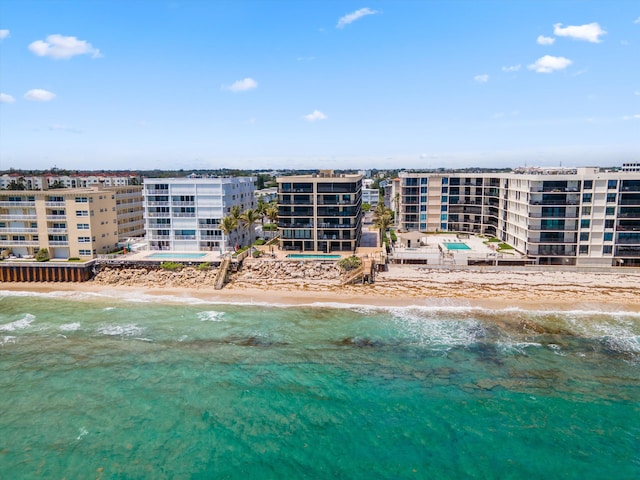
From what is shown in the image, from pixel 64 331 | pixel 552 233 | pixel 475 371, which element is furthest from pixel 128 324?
pixel 552 233

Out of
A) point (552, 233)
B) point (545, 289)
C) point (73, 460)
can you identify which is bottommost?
point (73, 460)

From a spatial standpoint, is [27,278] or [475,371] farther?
[27,278]

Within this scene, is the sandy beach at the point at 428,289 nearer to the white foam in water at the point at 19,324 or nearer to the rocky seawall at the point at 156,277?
the rocky seawall at the point at 156,277

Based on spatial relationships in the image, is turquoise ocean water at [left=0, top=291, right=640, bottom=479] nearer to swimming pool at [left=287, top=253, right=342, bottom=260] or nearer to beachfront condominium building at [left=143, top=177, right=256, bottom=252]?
swimming pool at [left=287, top=253, right=342, bottom=260]

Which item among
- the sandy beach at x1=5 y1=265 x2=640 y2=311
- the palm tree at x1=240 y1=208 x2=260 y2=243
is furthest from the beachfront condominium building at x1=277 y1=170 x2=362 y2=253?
the sandy beach at x1=5 y1=265 x2=640 y2=311

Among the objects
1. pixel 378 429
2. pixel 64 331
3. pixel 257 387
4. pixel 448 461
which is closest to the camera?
pixel 448 461

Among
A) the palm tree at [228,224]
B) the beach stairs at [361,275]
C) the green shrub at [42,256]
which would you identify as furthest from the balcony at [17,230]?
the beach stairs at [361,275]

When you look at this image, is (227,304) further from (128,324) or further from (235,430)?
(235,430)
